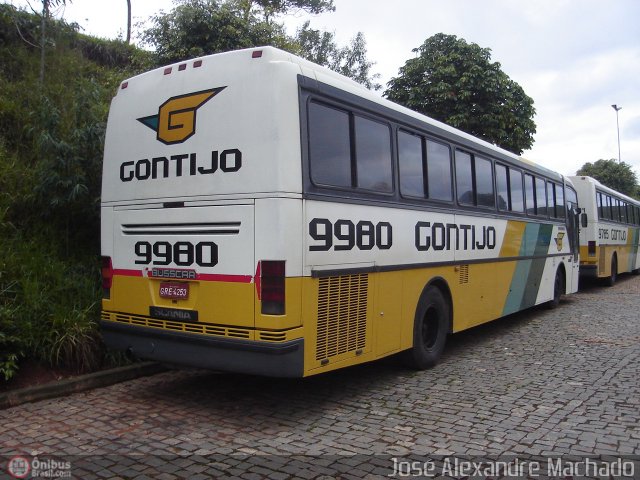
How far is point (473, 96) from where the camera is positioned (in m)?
17.8

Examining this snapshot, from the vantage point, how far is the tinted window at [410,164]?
20.0 feet

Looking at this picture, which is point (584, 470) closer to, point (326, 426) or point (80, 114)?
point (326, 426)

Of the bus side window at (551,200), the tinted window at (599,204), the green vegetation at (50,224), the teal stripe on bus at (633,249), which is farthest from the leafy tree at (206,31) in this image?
the teal stripe on bus at (633,249)

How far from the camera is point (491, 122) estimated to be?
17219 mm

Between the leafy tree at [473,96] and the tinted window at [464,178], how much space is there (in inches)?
400

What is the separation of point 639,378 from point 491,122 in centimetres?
1246

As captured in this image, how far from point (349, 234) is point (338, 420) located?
1686mm

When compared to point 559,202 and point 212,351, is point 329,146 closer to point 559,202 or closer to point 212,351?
point 212,351

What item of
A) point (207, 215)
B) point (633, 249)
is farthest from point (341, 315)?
point (633, 249)

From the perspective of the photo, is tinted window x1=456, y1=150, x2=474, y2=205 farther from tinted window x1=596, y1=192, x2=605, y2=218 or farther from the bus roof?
tinted window x1=596, y1=192, x2=605, y2=218

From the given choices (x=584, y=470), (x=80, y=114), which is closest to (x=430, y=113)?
(x=80, y=114)

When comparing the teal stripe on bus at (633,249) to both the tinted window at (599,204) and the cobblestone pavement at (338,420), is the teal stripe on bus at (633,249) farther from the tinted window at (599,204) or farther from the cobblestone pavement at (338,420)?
the cobblestone pavement at (338,420)

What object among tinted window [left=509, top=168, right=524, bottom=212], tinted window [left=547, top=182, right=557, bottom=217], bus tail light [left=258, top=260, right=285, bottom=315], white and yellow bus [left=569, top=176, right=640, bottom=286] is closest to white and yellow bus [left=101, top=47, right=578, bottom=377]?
bus tail light [left=258, top=260, right=285, bottom=315]

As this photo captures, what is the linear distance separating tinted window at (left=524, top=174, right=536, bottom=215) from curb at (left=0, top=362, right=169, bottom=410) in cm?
698
